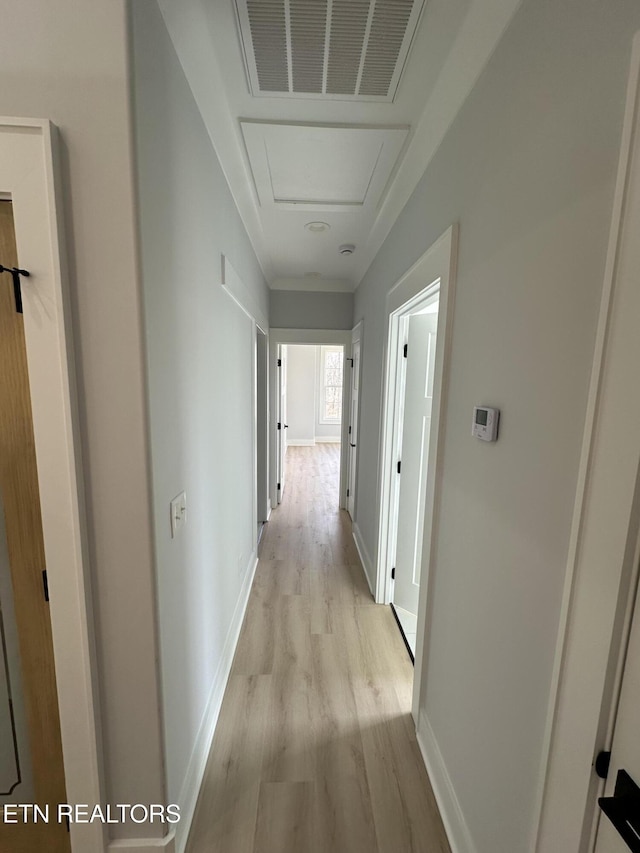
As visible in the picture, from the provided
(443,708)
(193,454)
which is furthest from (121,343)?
(443,708)

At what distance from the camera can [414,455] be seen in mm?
2406

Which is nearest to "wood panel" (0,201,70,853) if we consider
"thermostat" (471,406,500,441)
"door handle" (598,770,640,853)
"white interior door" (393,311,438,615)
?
"thermostat" (471,406,500,441)

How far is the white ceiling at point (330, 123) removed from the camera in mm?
1060

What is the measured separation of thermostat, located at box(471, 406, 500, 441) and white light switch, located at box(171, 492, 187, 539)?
3.20 feet

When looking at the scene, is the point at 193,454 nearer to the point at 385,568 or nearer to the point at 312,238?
the point at 385,568

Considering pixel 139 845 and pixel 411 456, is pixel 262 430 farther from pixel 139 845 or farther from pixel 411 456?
pixel 139 845

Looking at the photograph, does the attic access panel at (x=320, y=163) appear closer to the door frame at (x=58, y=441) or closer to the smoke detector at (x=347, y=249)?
the smoke detector at (x=347, y=249)

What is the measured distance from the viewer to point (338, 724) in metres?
1.69

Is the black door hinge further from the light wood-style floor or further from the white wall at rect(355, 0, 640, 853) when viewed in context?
the light wood-style floor

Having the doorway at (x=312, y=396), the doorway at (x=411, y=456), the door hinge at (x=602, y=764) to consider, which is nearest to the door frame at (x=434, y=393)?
the doorway at (x=411, y=456)

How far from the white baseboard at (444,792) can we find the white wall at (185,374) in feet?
3.06

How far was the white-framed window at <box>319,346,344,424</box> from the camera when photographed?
8.45 meters

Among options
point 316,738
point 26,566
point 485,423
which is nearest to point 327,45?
point 485,423

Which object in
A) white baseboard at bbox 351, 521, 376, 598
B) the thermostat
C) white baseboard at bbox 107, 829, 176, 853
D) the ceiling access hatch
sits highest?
the ceiling access hatch
